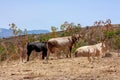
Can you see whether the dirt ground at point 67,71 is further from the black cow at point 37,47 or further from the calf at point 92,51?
the black cow at point 37,47

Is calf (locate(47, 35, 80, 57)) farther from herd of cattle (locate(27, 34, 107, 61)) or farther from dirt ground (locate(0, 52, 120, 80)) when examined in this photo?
dirt ground (locate(0, 52, 120, 80))

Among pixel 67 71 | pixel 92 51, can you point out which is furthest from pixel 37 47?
pixel 67 71

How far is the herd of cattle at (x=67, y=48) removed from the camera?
1936 cm

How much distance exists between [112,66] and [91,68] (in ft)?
2.97

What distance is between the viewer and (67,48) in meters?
22.4

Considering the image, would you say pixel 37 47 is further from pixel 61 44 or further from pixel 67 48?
pixel 67 48

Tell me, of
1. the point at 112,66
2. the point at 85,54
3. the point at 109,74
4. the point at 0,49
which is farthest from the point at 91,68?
the point at 0,49

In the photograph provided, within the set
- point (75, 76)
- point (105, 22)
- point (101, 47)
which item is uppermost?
point (105, 22)

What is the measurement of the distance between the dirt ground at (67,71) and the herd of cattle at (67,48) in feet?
6.83

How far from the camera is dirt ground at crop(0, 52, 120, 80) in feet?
41.2

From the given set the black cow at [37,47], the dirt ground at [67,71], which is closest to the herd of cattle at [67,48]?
the black cow at [37,47]

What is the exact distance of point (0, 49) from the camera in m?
22.6

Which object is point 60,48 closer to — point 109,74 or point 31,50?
point 31,50

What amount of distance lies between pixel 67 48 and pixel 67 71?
334 inches
